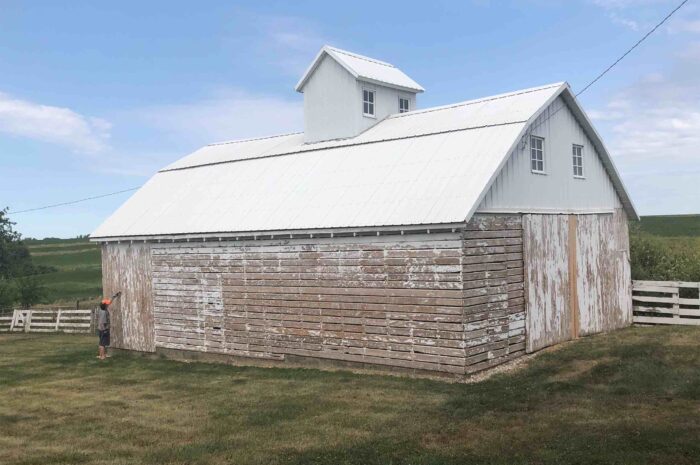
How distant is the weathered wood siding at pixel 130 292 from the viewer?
22.8m

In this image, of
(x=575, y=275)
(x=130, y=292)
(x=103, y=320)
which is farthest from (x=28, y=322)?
(x=575, y=275)

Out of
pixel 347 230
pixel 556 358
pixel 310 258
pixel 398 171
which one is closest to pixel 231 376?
pixel 310 258

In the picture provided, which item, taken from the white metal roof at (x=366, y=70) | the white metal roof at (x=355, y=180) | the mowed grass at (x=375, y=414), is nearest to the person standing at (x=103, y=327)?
the white metal roof at (x=355, y=180)

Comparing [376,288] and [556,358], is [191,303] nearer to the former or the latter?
[376,288]

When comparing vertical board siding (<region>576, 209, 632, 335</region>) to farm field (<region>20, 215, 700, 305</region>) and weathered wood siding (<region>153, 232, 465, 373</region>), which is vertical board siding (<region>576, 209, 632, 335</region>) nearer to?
weathered wood siding (<region>153, 232, 465, 373</region>)

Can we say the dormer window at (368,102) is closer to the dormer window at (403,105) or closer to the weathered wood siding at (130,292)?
the dormer window at (403,105)

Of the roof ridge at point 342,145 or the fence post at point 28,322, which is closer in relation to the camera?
the roof ridge at point 342,145

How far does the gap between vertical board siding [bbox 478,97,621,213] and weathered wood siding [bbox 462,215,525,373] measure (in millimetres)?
589

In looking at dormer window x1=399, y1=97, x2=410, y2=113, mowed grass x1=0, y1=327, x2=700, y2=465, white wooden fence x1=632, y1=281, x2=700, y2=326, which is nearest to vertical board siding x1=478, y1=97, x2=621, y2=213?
white wooden fence x1=632, y1=281, x2=700, y2=326

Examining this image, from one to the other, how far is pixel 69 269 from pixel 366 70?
55983mm

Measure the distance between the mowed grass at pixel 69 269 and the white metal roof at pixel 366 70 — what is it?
25.6 metres

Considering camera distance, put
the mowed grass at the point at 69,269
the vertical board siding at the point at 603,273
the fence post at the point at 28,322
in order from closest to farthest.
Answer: the vertical board siding at the point at 603,273, the fence post at the point at 28,322, the mowed grass at the point at 69,269

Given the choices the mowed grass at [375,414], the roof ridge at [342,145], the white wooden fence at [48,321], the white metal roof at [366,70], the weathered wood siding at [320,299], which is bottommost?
the white wooden fence at [48,321]

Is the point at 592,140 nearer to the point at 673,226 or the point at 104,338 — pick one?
the point at 104,338
